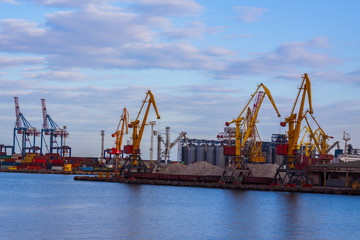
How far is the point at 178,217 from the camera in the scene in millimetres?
55188

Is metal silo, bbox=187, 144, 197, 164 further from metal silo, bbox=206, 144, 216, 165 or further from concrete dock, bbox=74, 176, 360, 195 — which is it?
concrete dock, bbox=74, 176, 360, 195

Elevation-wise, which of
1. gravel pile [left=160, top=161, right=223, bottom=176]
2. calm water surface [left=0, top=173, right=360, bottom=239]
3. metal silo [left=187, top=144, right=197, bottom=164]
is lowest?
calm water surface [left=0, top=173, right=360, bottom=239]

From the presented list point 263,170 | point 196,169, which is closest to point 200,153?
point 196,169

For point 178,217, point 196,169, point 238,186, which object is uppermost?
point 196,169

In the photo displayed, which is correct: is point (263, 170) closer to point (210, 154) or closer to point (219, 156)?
point (219, 156)

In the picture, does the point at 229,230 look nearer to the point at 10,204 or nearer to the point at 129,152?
the point at 10,204

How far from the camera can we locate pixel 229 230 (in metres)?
46.2

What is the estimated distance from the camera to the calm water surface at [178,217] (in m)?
43.8

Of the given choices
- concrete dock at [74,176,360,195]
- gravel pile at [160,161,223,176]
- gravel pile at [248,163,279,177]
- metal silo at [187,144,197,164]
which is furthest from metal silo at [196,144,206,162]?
gravel pile at [248,163,279,177]

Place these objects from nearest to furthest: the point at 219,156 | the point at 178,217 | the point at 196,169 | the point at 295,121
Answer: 1. the point at 178,217
2. the point at 295,121
3. the point at 196,169
4. the point at 219,156

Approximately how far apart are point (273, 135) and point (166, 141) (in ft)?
106

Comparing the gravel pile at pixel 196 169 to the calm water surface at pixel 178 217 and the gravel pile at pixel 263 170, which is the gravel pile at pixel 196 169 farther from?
the calm water surface at pixel 178 217

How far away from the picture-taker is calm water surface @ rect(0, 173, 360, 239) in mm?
43750

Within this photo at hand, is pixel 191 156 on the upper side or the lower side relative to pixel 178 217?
upper
